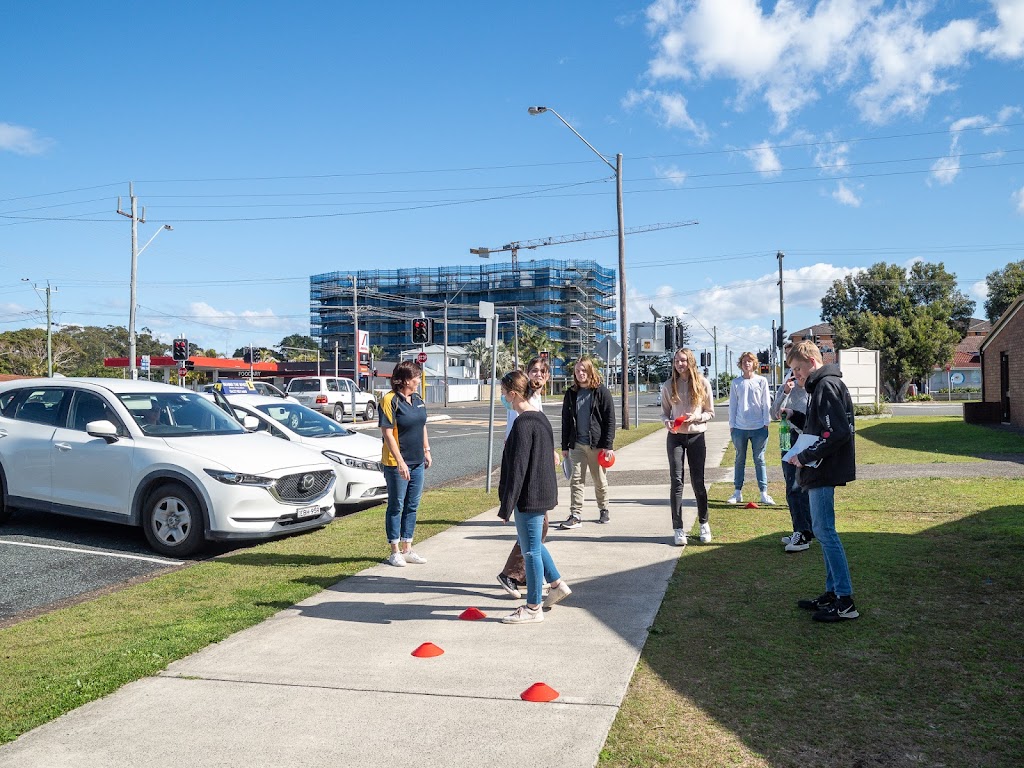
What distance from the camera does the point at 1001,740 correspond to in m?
3.43

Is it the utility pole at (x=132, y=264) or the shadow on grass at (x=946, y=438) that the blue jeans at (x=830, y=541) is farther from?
the utility pole at (x=132, y=264)

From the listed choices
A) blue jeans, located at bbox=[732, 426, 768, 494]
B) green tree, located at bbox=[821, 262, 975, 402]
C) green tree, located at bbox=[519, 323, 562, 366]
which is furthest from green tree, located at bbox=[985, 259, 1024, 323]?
blue jeans, located at bbox=[732, 426, 768, 494]

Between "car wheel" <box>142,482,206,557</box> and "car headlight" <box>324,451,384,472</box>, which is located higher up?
"car headlight" <box>324,451,384,472</box>

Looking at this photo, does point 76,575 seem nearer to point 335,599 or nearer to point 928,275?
point 335,599

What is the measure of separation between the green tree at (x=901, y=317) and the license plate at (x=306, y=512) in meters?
54.3

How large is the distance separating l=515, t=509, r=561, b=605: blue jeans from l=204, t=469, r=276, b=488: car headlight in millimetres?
3534

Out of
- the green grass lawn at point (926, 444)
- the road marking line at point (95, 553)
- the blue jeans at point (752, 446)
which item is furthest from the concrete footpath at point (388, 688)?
the green grass lawn at point (926, 444)

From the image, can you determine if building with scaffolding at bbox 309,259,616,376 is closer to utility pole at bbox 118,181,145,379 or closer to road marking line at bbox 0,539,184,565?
utility pole at bbox 118,181,145,379

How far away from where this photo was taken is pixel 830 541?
5.22 m

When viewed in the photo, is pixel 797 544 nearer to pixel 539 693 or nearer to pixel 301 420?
pixel 539 693

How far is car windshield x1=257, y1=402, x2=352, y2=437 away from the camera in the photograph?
37.7 feet

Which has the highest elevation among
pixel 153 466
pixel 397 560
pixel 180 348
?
pixel 180 348

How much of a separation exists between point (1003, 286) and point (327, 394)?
212 ft

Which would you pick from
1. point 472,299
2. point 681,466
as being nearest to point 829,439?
point 681,466
